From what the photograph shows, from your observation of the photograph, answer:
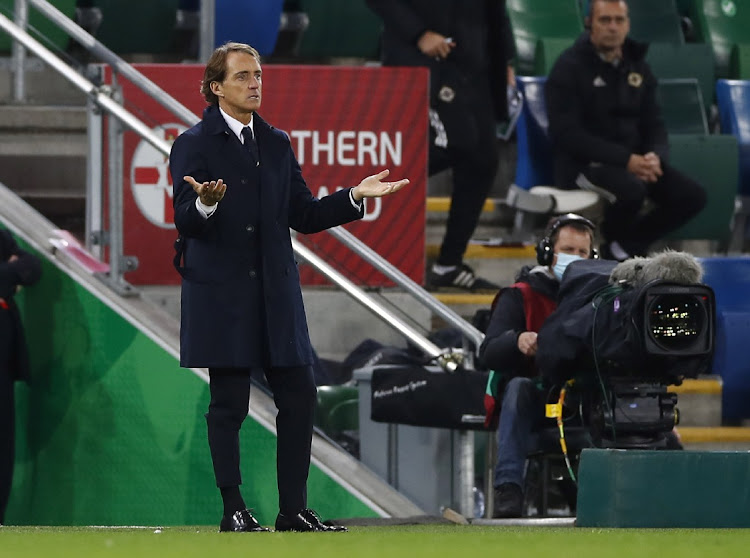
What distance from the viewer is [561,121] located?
9578 mm

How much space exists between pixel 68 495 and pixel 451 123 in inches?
104

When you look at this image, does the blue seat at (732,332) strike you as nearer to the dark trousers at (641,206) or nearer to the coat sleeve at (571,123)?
the dark trousers at (641,206)

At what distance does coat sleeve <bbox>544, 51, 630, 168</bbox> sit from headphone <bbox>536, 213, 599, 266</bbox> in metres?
1.96

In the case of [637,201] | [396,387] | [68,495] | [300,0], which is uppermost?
[300,0]

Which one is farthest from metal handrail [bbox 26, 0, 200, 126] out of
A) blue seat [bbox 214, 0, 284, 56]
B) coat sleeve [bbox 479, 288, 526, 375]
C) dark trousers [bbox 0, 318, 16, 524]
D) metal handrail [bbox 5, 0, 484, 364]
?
blue seat [bbox 214, 0, 284, 56]

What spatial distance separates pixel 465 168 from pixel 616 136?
3.19 ft

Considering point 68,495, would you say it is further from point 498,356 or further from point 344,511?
point 498,356

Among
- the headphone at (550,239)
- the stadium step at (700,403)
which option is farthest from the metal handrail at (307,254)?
the stadium step at (700,403)

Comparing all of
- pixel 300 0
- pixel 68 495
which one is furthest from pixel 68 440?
pixel 300 0

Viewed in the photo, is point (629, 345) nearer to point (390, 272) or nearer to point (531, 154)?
point (390, 272)

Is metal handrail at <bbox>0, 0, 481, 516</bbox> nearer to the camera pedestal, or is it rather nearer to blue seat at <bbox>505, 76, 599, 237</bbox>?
the camera pedestal

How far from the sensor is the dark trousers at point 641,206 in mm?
9523

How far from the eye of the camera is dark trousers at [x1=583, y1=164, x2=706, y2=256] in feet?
31.2

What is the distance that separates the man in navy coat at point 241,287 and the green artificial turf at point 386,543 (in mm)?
274
